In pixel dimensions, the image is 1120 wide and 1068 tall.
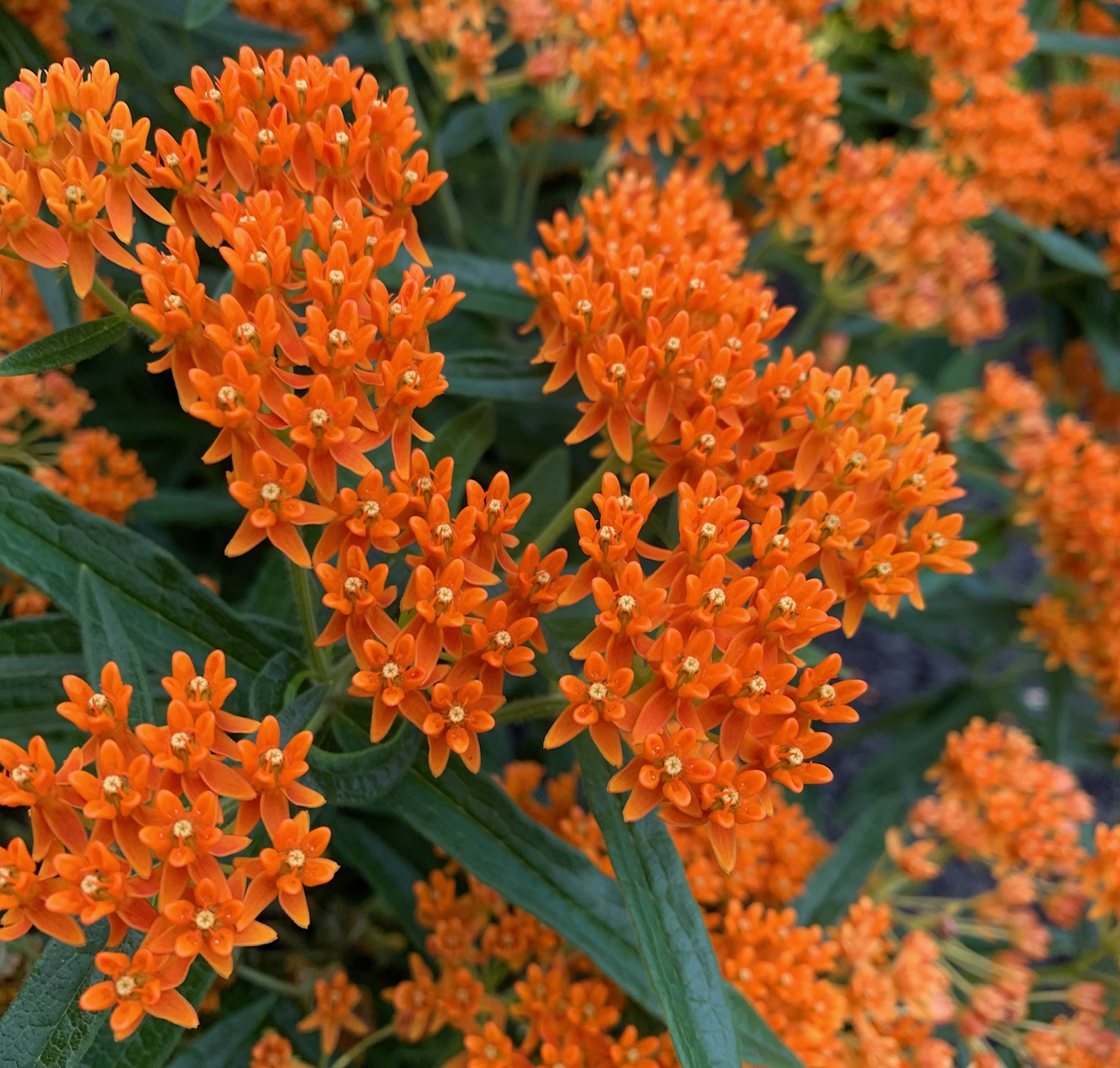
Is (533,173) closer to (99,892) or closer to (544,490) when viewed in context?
(544,490)

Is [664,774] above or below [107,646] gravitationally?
below

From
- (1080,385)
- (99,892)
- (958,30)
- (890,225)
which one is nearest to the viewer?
(99,892)

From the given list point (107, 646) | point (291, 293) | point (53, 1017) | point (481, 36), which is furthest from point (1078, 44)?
point (53, 1017)

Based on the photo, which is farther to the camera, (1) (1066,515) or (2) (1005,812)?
(1) (1066,515)

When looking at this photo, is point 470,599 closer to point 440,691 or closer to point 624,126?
point 440,691

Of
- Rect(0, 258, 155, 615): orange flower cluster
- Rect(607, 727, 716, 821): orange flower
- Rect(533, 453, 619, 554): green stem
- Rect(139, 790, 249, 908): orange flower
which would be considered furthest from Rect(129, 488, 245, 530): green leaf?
Rect(607, 727, 716, 821): orange flower

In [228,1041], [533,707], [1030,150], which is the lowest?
[228,1041]
